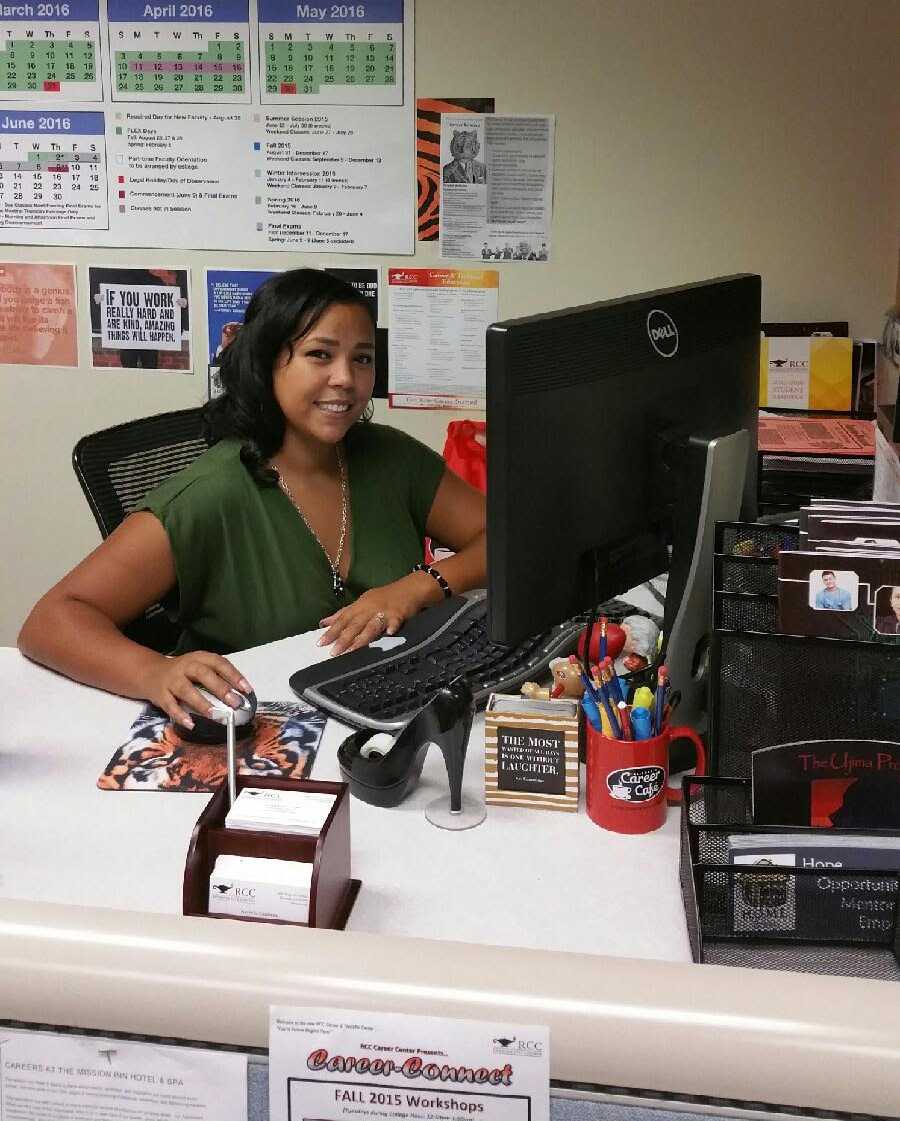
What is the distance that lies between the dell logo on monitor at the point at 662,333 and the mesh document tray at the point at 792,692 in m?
0.38

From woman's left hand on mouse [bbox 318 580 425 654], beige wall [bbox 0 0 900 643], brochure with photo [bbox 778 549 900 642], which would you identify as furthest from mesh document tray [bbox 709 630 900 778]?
beige wall [bbox 0 0 900 643]

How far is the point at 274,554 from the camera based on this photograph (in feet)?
6.97

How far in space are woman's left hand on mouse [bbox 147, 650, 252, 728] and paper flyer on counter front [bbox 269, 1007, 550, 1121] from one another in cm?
82

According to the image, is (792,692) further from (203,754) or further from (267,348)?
(267,348)

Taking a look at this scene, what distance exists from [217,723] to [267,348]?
94 cm

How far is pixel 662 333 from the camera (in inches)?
55.2

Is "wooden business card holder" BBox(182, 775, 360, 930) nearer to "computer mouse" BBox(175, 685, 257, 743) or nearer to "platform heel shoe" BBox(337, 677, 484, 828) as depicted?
"platform heel shoe" BBox(337, 677, 484, 828)

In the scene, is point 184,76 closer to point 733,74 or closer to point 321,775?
point 733,74

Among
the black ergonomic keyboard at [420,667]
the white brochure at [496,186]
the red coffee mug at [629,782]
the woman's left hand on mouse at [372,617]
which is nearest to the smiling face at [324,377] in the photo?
the woman's left hand on mouse at [372,617]

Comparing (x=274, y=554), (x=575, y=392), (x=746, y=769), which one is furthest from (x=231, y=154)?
(x=746, y=769)

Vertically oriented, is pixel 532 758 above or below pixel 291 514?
below

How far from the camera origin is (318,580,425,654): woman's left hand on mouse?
1813mm

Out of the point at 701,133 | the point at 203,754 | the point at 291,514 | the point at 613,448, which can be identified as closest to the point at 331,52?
the point at 701,133

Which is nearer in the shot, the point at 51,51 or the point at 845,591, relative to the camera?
the point at 845,591
